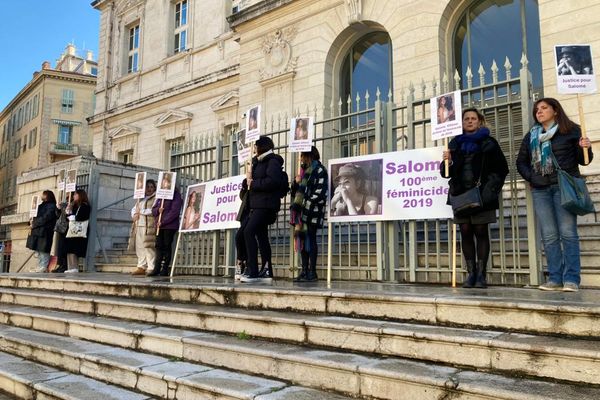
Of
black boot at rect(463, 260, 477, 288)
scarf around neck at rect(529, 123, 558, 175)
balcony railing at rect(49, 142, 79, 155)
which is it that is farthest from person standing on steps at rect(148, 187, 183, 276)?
balcony railing at rect(49, 142, 79, 155)

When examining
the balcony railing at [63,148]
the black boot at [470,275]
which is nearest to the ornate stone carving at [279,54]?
the black boot at [470,275]

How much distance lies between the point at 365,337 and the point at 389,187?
2616mm

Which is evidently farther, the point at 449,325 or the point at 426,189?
the point at 426,189

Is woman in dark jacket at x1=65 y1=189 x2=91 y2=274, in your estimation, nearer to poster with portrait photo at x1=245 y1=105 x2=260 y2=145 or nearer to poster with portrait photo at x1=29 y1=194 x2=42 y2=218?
poster with portrait photo at x1=29 y1=194 x2=42 y2=218

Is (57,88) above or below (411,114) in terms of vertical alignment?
above

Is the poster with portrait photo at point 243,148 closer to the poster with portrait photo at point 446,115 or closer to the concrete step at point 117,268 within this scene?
the poster with portrait photo at point 446,115

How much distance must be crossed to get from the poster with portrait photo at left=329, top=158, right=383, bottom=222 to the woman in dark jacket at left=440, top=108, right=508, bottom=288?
3.46ft

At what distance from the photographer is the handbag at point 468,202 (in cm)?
466

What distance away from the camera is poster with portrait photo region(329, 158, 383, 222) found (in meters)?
5.82

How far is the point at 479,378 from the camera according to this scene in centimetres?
274

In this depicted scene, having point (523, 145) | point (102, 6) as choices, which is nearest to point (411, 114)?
point (523, 145)

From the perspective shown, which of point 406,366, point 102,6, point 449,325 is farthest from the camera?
point 102,6

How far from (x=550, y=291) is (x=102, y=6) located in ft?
84.0

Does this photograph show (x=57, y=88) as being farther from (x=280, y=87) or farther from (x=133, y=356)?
(x=133, y=356)
